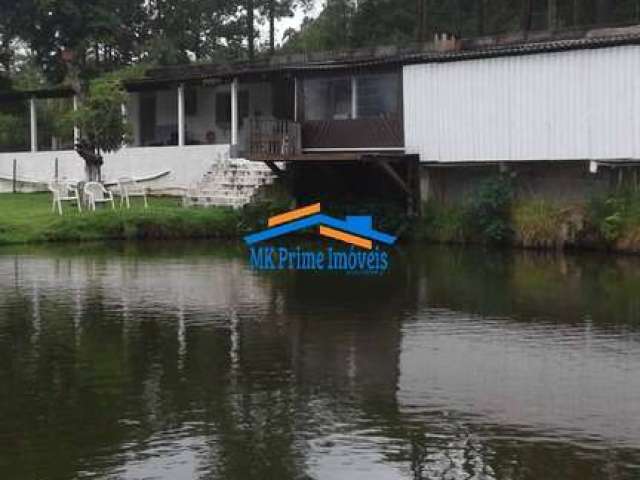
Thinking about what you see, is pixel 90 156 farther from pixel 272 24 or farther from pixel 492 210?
pixel 272 24

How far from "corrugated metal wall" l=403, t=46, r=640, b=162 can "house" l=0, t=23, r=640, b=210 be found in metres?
0.03

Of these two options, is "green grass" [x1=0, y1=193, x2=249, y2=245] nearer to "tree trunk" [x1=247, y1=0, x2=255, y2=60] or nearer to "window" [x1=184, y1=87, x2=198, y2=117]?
"window" [x1=184, y1=87, x2=198, y2=117]

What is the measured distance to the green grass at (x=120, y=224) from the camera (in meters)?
27.7

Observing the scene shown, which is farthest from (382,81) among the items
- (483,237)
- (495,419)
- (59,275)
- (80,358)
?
(495,419)

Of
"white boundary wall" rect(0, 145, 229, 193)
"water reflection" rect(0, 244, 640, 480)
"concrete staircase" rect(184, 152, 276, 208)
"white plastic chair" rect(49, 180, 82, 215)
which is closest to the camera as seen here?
"water reflection" rect(0, 244, 640, 480)

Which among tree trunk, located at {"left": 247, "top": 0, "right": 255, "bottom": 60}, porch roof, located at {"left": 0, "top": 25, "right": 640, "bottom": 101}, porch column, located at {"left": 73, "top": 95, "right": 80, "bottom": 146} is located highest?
tree trunk, located at {"left": 247, "top": 0, "right": 255, "bottom": 60}

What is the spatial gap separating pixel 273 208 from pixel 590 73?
32.3ft

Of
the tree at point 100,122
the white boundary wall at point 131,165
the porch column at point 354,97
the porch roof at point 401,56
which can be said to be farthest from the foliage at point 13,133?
the porch column at point 354,97

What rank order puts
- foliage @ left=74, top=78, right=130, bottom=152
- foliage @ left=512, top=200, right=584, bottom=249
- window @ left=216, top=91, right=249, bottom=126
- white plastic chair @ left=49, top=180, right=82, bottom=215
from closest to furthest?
foliage @ left=512, top=200, right=584, bottom=249, white plastic chair @ left=49, top=180, right=82, bottom=215, foliage @ left=74, top=78, right=130, bottom=152, window @ left=216, top=91, right=249, bottom=126

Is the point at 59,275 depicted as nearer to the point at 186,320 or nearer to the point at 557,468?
the point at 186,320

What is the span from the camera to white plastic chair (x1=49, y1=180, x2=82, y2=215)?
3055 centimetres

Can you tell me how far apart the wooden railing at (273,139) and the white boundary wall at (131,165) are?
4016 millimetres

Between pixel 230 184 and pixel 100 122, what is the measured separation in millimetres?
4358

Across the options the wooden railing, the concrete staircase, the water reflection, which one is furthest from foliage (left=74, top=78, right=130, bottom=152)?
the water reflection
